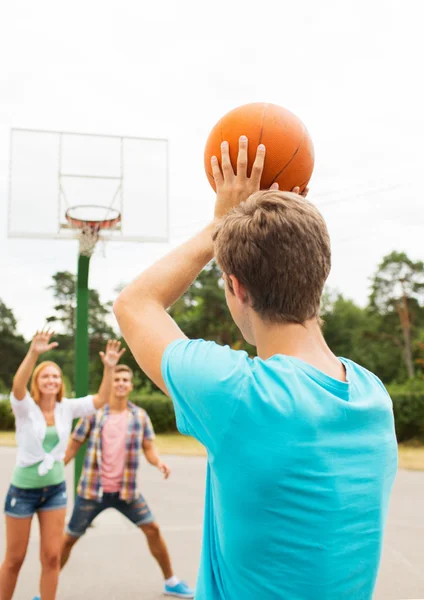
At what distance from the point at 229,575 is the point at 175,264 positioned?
65 cm

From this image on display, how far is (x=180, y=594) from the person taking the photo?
5.11 m

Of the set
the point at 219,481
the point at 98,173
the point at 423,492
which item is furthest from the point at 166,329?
the point at 423,492

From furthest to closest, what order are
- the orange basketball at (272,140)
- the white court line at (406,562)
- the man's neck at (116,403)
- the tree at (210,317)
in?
the tree at (210,317)
the white court line at (406,562)
the man's neck at (116,403)
the orange basketball at (272,140)

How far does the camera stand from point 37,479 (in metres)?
4.40

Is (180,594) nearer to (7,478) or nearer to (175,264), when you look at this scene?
(175,264)

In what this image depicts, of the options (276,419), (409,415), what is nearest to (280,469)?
(276,419)

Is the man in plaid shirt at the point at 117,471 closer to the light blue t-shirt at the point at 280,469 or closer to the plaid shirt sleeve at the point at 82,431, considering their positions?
the plaid shirt sleeve at the point at 82,431

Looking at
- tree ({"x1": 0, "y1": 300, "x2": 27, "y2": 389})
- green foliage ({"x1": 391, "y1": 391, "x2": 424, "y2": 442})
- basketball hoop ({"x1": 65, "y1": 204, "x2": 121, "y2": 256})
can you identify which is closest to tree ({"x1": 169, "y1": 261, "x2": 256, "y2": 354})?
tree ({"x1": 0, "y1": 300, "x2": 27, "y2": 389})

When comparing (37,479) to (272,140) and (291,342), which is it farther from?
(291,342)

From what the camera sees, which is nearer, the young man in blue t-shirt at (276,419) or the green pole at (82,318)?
the young man in blue t-shirt at (276,419)

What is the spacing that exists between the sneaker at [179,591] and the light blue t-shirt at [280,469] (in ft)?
14.3

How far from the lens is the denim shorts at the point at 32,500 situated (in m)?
4.32

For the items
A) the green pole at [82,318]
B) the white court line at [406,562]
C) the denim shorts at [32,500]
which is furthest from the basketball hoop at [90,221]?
the white court line at [406,562]

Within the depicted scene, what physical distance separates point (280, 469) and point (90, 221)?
317 inches
